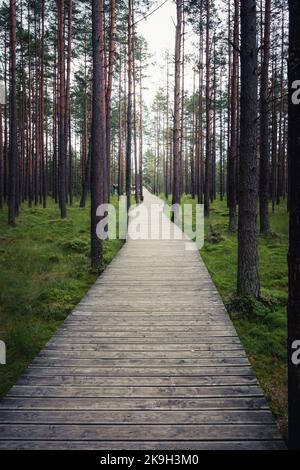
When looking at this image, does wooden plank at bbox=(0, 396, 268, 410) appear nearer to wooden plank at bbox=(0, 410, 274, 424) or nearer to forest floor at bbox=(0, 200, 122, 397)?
wooden plank at bbox=(0, 410, 274, 424)

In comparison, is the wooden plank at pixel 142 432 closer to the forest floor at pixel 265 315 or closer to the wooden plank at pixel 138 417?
the wooden plank at pixel 138 417

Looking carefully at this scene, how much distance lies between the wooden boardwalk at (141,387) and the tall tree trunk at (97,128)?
293cm

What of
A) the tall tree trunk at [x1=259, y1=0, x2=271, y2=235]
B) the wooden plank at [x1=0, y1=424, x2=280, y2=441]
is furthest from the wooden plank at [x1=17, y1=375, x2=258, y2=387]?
the tall tree trunk at [x1=259, y1=0, x2=271, y2=235]

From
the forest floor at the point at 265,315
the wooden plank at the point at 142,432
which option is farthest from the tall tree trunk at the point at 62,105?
the wooden plank at the point at 142,432

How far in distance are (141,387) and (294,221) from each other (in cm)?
236

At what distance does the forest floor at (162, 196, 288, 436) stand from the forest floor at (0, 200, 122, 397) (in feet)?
10.2

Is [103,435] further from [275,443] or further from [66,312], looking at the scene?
[66,312]

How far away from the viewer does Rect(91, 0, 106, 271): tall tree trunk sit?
8.35 metres

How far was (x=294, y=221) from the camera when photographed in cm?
241

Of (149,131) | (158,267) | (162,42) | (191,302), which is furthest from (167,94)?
(191,302)

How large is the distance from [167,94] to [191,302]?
110ft

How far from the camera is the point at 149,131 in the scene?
175ft

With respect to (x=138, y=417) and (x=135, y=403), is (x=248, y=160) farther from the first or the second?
(x=138, y=417)

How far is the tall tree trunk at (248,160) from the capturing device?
19.3 ft
